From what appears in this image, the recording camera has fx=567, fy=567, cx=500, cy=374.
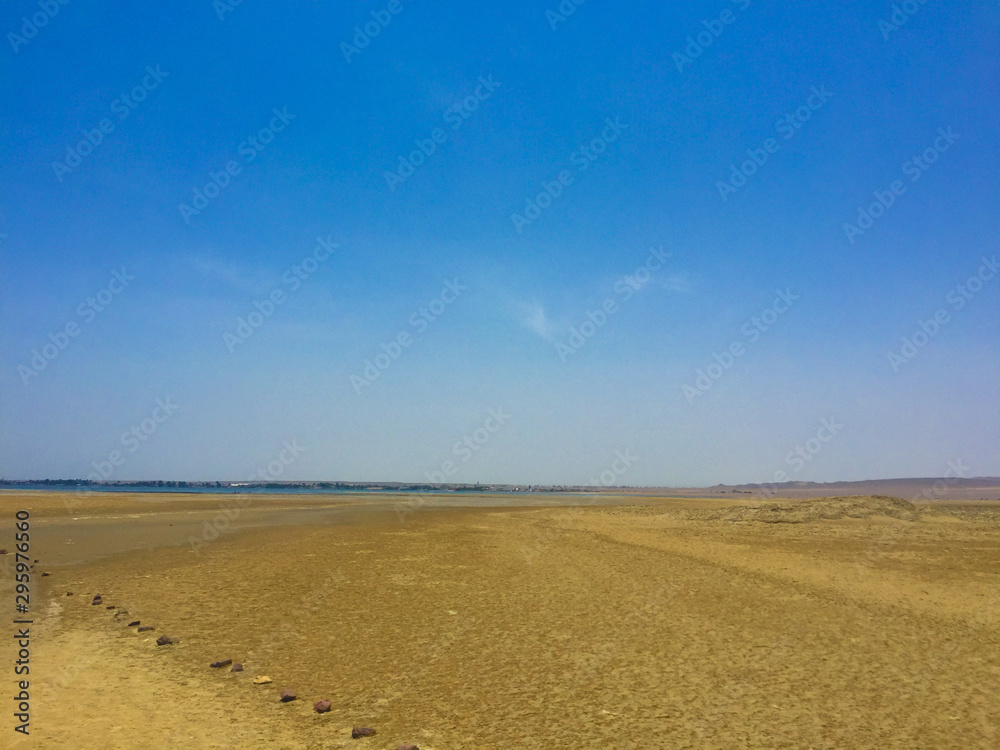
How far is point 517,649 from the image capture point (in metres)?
10.3

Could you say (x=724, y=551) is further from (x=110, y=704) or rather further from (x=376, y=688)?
(x=110, y=704)

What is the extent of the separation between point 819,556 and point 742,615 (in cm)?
1055

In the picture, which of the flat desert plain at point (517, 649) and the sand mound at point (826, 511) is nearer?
the flat desert plain at point (517, 649)

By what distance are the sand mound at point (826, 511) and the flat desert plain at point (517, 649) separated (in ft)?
43.2

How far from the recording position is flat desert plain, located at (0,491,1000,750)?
7.02 meters

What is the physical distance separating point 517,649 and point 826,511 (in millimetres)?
33391

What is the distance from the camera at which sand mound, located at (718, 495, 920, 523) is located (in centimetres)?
3519

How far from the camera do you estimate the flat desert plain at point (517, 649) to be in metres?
Result: 7.02

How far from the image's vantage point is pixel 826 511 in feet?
119

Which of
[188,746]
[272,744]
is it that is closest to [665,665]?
[272,744]

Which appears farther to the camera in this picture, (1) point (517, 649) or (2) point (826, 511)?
(2) point (826, 511)

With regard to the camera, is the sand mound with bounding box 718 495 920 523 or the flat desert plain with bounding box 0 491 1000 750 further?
the sand mound with bounding box 718 495 920 523

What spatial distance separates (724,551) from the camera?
2259cm

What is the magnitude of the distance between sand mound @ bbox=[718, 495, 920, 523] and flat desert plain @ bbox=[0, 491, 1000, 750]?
43.2 feet
